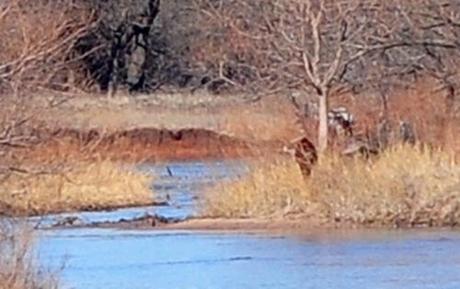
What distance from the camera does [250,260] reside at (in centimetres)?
2095

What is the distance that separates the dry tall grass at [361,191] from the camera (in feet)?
83.1

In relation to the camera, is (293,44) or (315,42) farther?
(293,44)

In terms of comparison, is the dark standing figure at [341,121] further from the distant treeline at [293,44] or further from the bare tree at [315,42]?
the distant treeline at [293,44]

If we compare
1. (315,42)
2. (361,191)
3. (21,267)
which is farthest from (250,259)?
(315,42)

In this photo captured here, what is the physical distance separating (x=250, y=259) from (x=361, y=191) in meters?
4.92

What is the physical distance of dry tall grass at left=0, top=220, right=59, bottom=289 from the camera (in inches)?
546

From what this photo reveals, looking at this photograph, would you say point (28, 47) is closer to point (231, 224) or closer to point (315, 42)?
point (231, 224)

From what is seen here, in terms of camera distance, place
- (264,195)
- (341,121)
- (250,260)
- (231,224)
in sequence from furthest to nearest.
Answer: (341,121) < (264,195) < (231,224) < (250,260)

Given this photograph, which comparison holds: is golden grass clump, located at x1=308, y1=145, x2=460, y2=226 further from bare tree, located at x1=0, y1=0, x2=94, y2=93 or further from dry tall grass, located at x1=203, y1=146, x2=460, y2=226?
bare tree, located at x1=0, y1=0, x2=94, y2=93

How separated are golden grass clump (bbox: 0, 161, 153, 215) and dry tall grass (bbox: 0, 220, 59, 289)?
12.7 meters

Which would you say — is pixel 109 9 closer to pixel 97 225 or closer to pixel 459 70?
pixel 459 70

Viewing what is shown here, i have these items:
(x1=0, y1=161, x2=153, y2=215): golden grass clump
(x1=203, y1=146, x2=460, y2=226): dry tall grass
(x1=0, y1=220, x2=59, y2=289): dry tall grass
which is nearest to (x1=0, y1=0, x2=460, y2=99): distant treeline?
(x1=0, y1=161, x2=153, y2=215): golden grass clump

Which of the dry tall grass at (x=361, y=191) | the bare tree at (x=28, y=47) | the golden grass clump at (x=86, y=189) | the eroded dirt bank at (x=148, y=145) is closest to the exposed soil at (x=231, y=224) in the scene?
the dry tall grass at (x=361, y=191)

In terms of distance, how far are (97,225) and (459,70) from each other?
37.6 ft
